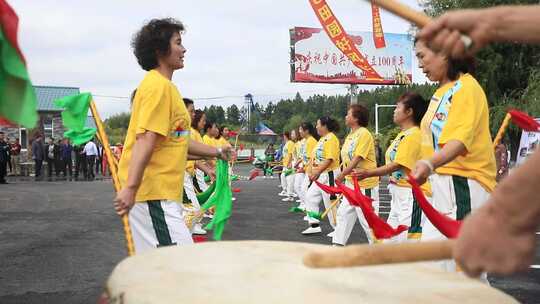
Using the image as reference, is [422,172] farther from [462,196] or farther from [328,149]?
[328,149]

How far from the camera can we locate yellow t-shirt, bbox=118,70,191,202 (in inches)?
120

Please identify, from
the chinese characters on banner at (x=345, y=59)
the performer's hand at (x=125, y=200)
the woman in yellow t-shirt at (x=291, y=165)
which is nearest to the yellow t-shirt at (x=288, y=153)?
the woman in yellow t-shirt at (x=291, y=165)

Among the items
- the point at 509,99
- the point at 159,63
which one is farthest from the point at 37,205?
the point at 509,99

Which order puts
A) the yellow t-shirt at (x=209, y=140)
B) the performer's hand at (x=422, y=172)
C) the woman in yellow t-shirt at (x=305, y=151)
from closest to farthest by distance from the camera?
the performer's hand at (x=422, y=172), the yellow t-shirt at (x=209, y=140), the woman in yellow t-shirt at (x=305, y=151)

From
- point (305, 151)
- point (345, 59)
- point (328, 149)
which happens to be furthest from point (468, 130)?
point (345, 59)

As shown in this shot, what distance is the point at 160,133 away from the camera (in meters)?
3.03

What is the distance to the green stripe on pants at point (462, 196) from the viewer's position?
3.16 m

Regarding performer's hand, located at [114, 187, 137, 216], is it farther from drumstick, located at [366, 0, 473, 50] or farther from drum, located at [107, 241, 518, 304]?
drumstick, located at [366, 0, 473, 50]

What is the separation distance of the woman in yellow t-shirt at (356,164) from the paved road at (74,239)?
1.06m

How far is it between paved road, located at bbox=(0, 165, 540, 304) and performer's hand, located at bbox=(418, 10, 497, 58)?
11.4 feet

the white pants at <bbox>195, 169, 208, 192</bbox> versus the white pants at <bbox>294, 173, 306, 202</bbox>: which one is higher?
the white pants at <bbox>195, 169, 208, 192</bbox>

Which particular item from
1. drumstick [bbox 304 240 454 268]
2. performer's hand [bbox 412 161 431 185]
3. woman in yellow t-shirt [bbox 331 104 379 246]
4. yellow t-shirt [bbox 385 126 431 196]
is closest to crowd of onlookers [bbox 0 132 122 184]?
woman in yellow t-shirt [bbox 331 104 379 246]

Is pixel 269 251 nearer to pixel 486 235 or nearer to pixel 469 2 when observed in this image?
pixel 486 235

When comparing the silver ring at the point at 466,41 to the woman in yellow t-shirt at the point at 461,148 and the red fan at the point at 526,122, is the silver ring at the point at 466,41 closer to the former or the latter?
the woman in yellow t-shirt at the point at 461,148
